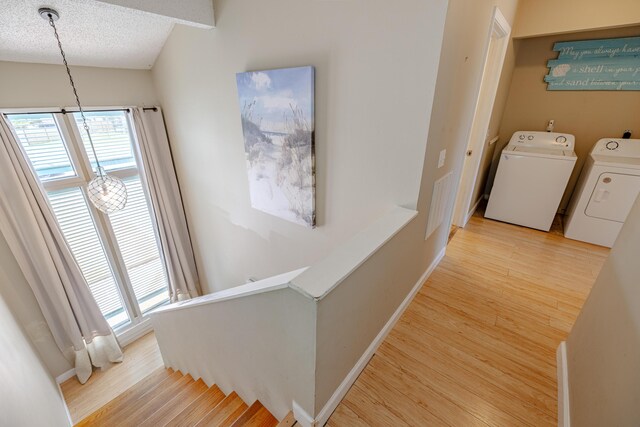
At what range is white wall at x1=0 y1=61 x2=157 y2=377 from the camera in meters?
2.17

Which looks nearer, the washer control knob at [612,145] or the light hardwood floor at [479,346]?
the light hardwood floor at [479,346]

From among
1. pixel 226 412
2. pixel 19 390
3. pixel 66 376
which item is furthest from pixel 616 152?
pixel 66 376

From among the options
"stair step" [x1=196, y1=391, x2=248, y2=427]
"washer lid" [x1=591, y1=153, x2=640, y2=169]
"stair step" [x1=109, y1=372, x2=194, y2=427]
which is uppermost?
"washer lid" [x1=591, y1=153, x2=640, y2=169]

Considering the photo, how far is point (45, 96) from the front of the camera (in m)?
2.32

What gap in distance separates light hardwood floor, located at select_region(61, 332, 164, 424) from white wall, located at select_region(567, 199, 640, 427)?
370 cm

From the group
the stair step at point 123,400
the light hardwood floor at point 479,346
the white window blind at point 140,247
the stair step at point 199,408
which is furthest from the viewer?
the white window blind at point 140,247

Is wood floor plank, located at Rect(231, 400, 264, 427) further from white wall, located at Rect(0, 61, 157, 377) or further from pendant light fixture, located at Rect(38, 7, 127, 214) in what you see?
white wall, located at Rect(0, 61, 157, 377)

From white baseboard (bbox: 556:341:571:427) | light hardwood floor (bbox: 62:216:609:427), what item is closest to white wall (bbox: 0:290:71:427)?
light hardwood floor (bbox: 62:216:609:427)

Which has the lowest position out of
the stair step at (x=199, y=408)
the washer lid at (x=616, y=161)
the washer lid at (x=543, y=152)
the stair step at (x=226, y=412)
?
the stair step at (x=199, y=408)

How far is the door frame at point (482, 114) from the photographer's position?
2359 millimetres

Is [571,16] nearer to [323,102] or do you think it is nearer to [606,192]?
[606,192]

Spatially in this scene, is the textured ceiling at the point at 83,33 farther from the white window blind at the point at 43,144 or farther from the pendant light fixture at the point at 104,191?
the white window blind at the point at 43,144

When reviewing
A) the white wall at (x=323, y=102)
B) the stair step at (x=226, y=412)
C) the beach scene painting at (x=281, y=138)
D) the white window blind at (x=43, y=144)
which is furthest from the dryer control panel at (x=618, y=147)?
the white window blind at (x=43, y=144)

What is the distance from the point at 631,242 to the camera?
41.9 inches
